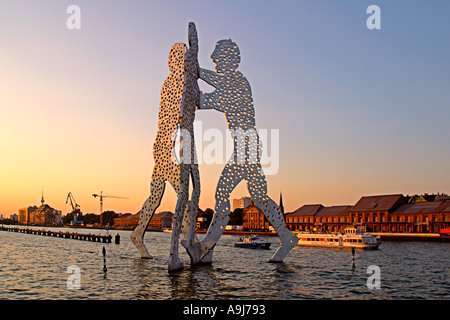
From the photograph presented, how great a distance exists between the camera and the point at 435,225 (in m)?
79.5

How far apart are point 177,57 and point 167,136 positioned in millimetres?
5256

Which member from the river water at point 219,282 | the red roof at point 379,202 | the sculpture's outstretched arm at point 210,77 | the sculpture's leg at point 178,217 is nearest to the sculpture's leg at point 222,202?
the river water at point 219,282

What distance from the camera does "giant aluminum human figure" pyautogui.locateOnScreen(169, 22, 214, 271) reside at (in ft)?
78.4

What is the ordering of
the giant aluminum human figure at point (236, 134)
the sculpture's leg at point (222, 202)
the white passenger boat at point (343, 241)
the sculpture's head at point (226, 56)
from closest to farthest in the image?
the sculpture's leg at point (222, 202)
the giant aluminum human figure at point (236, 134)
the sculpture's head at point (226, 56)
the white passenger boat at point (343, 241)

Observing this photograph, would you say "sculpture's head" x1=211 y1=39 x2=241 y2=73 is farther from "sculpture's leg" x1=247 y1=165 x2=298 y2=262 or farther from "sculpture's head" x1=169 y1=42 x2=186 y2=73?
"sculpture's leg" x1=247 y1=165 x2=298 y2=262

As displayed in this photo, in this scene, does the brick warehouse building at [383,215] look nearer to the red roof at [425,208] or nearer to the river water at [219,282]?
the red roof at [425,208]

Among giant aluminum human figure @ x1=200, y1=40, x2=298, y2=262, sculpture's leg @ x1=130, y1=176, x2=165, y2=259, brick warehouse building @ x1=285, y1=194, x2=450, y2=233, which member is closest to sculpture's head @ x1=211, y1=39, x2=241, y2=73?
giant aluminum human figure @ x1=200, y1=40, x2=298, y2=262

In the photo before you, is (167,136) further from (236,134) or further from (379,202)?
(379,202)

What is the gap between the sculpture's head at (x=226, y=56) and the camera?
95.2 ft

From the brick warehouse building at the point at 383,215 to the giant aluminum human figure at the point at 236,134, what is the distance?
6212 centimetres

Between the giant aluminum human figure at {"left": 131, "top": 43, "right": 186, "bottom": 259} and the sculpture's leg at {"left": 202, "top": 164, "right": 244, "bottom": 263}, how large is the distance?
11.1 ft

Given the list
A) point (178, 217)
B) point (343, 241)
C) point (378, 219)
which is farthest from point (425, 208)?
point (178, 217)
